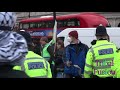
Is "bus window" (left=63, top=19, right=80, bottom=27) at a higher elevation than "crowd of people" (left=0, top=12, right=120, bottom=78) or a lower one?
higher

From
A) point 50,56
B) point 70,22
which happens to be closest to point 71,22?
point 70,22

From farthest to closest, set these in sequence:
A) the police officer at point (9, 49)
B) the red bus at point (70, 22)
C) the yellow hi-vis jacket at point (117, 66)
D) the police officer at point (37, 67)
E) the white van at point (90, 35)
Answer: the red bus at point (70, 22) → the white van at point (90, 35) → the yellow hi-vis jacket at point (117, 66) → the police officer at point (37, 67) → the police officer at point (9, 49)

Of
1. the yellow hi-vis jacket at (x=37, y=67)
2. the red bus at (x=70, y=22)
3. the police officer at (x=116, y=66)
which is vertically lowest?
the police officer at (x=116, y=66)

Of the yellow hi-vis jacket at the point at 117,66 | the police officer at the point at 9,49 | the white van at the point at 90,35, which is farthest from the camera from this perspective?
the white van at the point at 90,35

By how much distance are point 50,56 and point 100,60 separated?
2.73m

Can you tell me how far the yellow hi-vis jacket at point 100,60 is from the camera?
13.0ft

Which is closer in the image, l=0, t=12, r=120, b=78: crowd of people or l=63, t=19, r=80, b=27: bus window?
l=0, t=12, r=120, b=78: crowd of people

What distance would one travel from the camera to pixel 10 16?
6.72ft

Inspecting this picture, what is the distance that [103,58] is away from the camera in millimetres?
3988

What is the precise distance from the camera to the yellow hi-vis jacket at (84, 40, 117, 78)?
397 cm

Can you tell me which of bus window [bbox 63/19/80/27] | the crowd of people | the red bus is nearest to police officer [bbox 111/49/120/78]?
the crowd of people

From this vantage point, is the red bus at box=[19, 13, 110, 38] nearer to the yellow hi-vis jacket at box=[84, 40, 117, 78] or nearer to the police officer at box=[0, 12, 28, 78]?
the yellow hi-vis jacket at box=[84, 40, 117, 78]

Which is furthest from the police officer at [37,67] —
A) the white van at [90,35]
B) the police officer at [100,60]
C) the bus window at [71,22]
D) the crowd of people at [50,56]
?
the bus window at [71,22]

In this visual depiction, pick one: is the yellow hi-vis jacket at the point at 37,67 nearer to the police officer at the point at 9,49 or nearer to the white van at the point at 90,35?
the police officer at the point at 9,49
